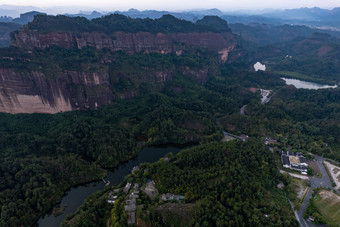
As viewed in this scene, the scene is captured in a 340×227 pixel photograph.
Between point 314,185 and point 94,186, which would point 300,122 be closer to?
point 314,185

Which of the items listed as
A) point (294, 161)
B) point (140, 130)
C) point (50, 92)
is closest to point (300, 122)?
point (294, 161)

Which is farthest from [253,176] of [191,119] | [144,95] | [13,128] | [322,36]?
[322,36]

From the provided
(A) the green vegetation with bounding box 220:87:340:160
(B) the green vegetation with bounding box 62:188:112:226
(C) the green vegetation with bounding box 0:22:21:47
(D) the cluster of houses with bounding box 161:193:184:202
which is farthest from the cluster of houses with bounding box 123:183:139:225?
(C) the green vegetation with bounding box 0:22:21:47

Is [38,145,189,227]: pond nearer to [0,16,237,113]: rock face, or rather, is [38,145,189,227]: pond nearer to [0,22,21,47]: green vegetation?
[0,16,237,113]: rock face

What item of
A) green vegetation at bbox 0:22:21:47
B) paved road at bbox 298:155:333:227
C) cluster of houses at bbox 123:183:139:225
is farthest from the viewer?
green vegetation at bbox 0:22:21:47

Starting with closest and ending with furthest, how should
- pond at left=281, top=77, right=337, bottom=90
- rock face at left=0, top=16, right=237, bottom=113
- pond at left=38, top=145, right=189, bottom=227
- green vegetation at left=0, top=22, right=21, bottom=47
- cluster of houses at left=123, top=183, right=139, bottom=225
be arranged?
cluster of houses at left=123, top=183, right=139, bottom=225 → pond at left=38, top=145, right=189, bottom=227 → rock face at left=0, top=16, right=237, bottom=113 → pond at left=281, top=77, right=337, bottom=90 → green vegetation at left=0, top=22, right=21, bottom=47

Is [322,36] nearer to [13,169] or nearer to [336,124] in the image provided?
[336,124]
